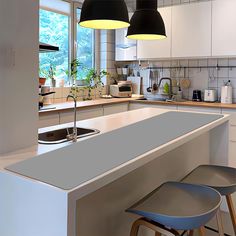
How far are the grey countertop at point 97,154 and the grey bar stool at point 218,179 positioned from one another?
0.31 meters

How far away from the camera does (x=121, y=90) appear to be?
493 centimetres

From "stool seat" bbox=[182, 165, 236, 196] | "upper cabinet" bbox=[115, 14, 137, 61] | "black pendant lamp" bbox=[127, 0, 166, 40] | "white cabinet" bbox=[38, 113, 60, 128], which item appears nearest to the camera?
"stool seat" bbox=[182, 165, 236, 196]

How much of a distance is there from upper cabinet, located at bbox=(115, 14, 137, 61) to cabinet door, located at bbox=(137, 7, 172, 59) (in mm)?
122

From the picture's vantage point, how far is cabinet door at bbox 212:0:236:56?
3.98 meters

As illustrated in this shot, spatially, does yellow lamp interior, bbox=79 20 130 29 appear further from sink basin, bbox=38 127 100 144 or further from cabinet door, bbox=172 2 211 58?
cabinet door, bbox=172 2 211 58

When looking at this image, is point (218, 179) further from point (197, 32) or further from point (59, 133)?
point (197, 32)

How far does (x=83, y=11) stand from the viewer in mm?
2111

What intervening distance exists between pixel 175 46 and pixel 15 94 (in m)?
3.35

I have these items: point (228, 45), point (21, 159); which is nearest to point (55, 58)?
point (228, 45)

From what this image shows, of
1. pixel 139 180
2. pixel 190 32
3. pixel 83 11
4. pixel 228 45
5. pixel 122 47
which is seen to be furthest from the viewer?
pixel 122 47

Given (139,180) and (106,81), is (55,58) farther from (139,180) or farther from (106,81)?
(139,180)

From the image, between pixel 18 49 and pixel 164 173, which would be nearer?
pixel 18 49

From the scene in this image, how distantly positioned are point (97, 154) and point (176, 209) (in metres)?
0.47

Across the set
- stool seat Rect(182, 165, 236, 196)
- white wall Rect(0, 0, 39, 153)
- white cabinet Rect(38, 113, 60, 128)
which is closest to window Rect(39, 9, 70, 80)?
white cabinet Rect(38, 113, 60, 128)
